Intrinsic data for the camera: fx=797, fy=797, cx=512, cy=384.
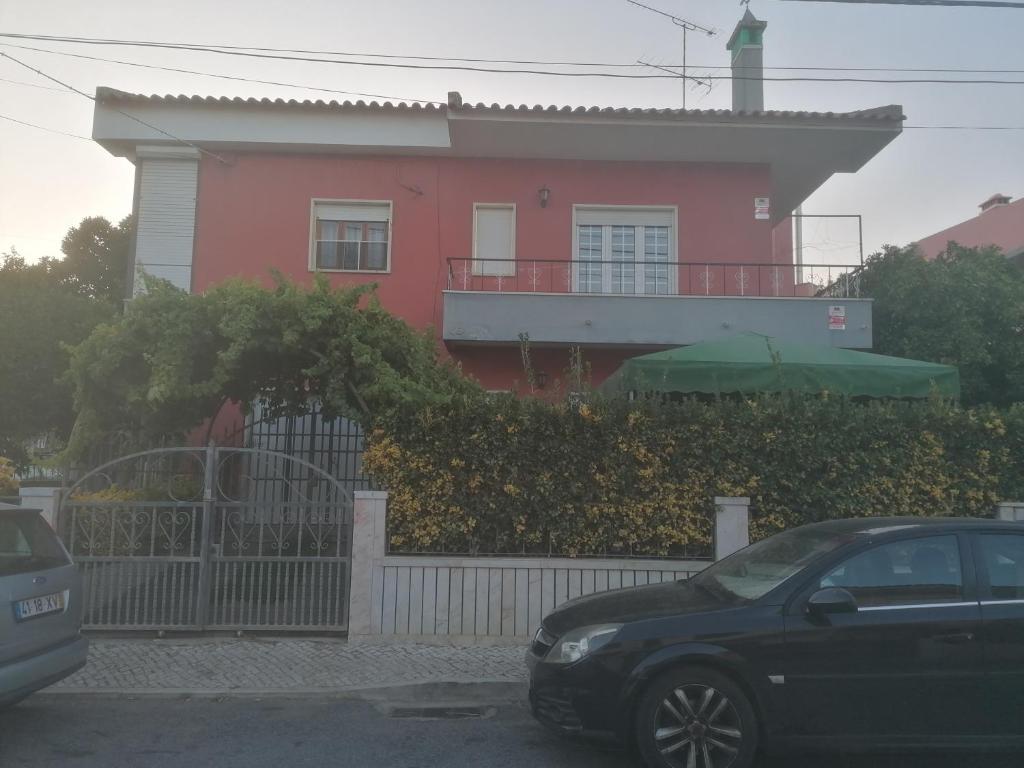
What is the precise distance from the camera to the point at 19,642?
16.0 feet

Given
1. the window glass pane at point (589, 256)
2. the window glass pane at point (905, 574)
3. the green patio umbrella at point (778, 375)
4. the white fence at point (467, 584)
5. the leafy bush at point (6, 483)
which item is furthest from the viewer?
the window glass pane at point (589, 256)

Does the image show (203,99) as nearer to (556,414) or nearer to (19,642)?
(556,414)

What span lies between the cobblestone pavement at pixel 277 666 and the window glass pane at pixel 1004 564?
346 centimetres

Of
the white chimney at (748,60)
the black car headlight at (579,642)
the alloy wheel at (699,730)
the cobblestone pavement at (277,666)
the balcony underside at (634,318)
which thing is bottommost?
the cobblestone pavement at (277,666)

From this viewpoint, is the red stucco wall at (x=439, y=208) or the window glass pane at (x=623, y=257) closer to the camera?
the red stucco wall at (x=439, y=208)

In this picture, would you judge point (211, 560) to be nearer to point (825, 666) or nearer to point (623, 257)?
point (825, 666)

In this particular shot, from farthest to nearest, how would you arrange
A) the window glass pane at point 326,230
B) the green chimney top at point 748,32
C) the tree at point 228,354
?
the green chimney top at point 748,32 < the window glass pane at point 326,230 < the tree at point 228,354

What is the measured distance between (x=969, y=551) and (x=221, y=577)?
20.2ft

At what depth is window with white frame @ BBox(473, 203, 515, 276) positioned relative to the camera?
13539mm

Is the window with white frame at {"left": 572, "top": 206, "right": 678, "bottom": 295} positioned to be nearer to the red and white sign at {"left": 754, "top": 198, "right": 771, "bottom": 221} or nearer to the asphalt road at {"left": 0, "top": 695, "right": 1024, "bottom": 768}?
the red and white sign at {"left": 754, "top": 198, "right": 771, "bottom": 221}

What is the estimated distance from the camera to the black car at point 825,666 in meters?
4.45

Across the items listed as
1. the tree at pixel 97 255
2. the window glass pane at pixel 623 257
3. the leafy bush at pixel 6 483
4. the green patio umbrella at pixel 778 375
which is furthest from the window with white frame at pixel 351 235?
the tree at pixel 97 255

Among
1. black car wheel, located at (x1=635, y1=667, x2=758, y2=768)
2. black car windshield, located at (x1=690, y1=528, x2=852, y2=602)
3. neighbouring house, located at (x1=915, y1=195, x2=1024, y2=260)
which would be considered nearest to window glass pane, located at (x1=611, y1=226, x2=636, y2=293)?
black car windshield, located at (x1=690, y1=528, x2=852, y2=602)

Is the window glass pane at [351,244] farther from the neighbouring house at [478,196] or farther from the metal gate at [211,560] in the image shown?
the metal gate at [211,560]
